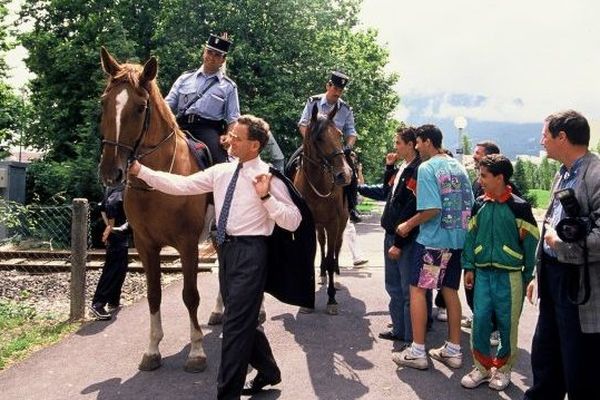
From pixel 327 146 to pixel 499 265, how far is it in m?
3.10

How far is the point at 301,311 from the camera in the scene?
756cm

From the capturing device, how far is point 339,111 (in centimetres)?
846

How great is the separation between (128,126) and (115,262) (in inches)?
134

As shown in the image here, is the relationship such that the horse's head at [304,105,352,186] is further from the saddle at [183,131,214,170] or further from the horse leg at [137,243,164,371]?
the horse leg at [137,243,164,371]

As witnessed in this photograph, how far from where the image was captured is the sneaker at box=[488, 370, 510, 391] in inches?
193

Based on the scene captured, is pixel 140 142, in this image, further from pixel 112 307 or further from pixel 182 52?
pixel 182 52

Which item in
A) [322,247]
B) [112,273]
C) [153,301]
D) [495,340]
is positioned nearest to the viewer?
[153,301]

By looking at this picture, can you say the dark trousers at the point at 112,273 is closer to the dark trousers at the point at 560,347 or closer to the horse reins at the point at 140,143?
the horse reins at the point at 140,143

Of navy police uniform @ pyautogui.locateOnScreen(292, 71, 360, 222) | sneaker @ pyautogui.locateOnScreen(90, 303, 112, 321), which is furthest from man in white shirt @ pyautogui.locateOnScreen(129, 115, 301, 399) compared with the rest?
navy police uniform @ pyautogui.locateOnScreen(292, 71, 360, 222)

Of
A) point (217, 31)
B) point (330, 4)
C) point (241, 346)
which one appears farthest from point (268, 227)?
point (330, 4)

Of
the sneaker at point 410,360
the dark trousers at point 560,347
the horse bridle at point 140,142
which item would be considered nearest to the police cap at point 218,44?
the horse bridle at point 140,142

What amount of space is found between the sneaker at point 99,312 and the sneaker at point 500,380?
485 cm

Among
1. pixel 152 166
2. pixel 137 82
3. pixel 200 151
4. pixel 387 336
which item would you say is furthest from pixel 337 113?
pixel 137 82

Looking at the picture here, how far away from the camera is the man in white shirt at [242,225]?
4219 millimetres
